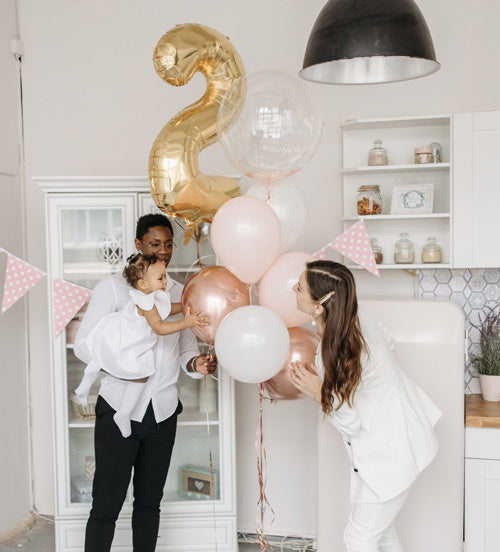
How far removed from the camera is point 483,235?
8.42ft

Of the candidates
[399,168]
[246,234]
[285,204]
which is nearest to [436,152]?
[399,168]

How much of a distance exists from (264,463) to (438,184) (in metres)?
1.54

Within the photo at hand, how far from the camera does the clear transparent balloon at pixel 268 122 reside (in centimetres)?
183

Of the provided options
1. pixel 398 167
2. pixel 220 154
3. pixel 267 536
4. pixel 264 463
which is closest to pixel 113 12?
pixel 220 154

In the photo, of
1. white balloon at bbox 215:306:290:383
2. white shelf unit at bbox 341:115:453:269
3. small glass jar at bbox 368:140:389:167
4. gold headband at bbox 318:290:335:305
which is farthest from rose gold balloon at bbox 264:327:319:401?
small glass jar at bbox 368:140:389:167

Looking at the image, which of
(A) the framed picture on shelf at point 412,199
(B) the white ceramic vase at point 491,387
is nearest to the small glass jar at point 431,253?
(A) the framed picture on shelf at point 412,199

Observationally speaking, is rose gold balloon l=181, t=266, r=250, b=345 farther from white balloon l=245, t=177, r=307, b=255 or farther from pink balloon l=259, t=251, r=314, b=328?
white balloon l=245, t=177, r=307, b=255

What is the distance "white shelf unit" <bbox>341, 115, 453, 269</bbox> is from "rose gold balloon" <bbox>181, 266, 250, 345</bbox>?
0.88 meters

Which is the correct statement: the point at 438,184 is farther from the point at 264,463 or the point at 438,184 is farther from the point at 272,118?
the point at 264,463

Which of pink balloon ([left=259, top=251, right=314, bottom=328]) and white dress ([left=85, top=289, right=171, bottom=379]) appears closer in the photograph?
pink balloon ([left=259, top=251, right=314, bottom=328])

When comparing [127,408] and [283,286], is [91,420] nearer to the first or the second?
[127,408]

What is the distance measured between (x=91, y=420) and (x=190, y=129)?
138 centimetres

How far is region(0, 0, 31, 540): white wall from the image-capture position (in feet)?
9.46

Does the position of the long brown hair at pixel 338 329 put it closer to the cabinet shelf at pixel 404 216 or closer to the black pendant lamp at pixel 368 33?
the black pendant lamp at pixel 368 33
